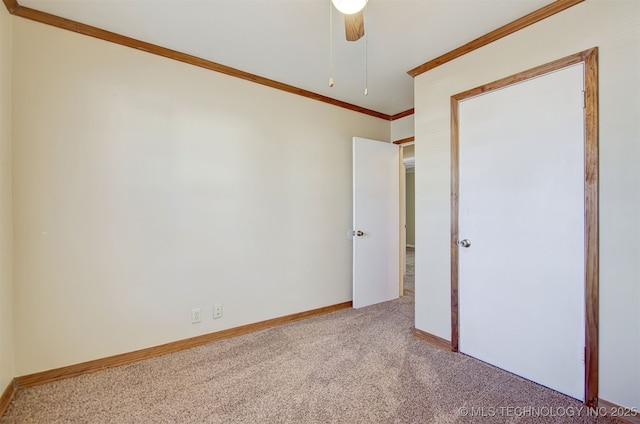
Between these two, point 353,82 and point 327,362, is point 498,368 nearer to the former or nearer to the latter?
point 327,362

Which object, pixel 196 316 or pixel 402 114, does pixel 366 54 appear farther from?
pixel 196 316

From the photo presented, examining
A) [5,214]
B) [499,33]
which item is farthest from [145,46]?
[499,33]

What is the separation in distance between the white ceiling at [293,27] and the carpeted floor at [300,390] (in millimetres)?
2464

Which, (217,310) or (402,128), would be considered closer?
(217,310)

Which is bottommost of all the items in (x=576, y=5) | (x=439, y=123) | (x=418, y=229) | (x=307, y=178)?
(x=418, y=229)

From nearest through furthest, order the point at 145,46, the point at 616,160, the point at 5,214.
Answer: the point at 616,160
the point at 5,214
the point at 145,46

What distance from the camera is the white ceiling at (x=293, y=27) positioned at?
1791 millimetres

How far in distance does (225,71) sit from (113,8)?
0.88 m

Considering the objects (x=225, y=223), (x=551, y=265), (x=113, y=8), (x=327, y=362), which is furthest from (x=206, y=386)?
(x=113, y=8)

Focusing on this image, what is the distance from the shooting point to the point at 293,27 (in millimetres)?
2004

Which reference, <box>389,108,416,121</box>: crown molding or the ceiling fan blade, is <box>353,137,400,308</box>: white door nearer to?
<box>389,108,416,121</box>: crown molding

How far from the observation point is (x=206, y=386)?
6.16ft

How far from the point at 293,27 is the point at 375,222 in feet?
7.40

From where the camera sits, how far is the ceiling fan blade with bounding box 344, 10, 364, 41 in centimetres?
143
